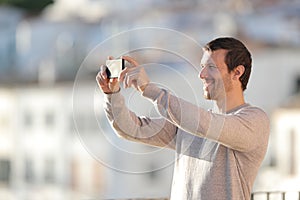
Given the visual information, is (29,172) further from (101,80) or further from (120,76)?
(120,76)

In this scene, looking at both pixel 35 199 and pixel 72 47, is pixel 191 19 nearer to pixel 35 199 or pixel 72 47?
pixel 72 47

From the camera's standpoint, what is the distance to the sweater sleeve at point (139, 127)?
125 inches

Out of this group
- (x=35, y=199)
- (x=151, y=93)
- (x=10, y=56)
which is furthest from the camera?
(x=10, y=56)

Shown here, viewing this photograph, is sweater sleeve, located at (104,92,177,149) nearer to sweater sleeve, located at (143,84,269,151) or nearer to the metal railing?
sweater sleeve, located at (143,84,269,151)

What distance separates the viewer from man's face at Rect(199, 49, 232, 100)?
3.08m

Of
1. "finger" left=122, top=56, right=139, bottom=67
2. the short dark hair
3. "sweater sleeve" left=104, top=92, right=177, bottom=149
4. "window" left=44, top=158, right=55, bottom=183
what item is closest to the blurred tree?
"window" left=44, top=158, right=55, bottom=183

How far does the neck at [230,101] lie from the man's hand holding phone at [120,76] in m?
0.28

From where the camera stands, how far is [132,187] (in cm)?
3703

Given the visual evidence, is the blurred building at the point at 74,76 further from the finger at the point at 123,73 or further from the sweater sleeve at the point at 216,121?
the finger at the point at 123,73

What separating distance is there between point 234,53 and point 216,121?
0.78ft

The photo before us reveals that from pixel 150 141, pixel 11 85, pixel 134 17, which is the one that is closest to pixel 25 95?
pixel 11 85

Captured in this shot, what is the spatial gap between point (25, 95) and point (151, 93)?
39044mm

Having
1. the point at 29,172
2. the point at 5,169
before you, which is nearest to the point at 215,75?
the point at 29,172

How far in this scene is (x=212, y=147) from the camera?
311 cm
